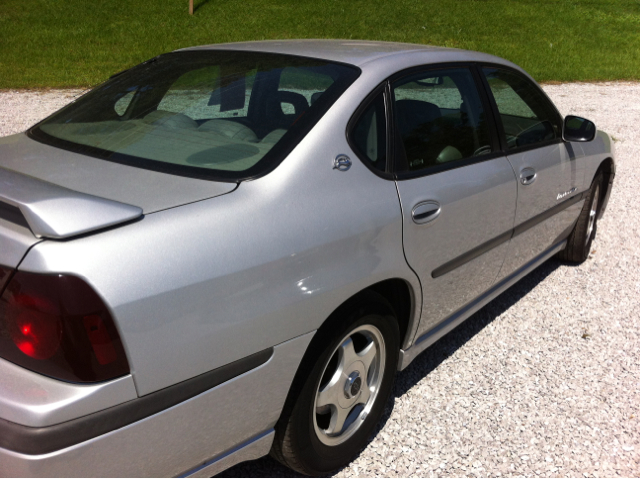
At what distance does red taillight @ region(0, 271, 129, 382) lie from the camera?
1.61 m

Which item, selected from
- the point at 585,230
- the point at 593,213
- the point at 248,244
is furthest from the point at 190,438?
the point at 593,213

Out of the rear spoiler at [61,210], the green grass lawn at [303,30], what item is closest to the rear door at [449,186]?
the rear spoiler at [61,210]

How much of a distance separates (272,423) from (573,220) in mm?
3049

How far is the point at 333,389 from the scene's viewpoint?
8.12 feet

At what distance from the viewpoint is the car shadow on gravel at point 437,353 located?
2.62m

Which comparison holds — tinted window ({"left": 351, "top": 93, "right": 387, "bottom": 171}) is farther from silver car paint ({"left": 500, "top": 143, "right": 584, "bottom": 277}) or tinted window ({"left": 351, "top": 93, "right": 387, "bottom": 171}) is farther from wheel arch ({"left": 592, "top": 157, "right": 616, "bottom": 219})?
wheel arch ({"left": 592, "top": 157, "right": 616, "bottom": 219})

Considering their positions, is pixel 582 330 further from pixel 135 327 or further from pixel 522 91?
pixel 135 327

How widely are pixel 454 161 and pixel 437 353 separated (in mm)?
1216

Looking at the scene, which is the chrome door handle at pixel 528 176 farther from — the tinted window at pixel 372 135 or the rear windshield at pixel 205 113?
the rear windshield at pixel 205 113

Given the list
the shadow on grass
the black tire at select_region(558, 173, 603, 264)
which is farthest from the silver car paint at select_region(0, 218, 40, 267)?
the shadow on grass

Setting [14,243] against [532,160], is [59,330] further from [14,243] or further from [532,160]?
[532,160]

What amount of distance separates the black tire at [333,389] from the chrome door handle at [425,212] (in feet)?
1.19

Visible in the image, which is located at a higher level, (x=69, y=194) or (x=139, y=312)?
(x=69, y=194)

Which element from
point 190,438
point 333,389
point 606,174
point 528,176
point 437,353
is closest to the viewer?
point 190,438
